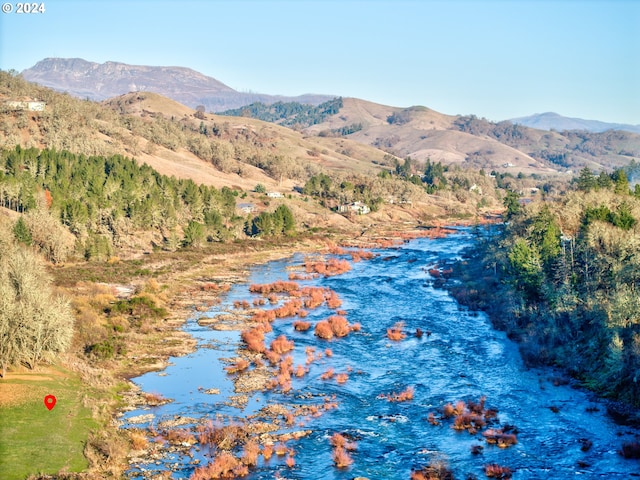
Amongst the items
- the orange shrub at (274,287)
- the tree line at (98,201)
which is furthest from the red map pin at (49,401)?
the tree line at (98,201)

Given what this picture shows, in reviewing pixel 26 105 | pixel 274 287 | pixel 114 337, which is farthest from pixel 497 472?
pixel 26 105

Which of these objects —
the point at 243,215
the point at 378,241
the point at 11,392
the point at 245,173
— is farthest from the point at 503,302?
the point at 245,173

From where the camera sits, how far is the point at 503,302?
2549 inches

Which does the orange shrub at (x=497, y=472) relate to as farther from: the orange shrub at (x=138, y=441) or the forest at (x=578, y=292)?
the orange shrub at (x=138, y=441)

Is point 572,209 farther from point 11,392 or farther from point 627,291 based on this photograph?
point 11,392

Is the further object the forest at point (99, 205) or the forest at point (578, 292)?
the forest at point (99, 205)

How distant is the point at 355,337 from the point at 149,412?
2327 centimetres

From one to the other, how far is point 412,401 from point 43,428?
22.8m

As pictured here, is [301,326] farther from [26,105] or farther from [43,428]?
[26,105]

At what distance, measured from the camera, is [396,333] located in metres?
56.0

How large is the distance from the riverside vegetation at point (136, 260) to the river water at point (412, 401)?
7.04 feet

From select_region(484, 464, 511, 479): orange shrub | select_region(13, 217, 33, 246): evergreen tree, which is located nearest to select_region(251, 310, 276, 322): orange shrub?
select_region(13, 217, 33, 246): evergreen tree

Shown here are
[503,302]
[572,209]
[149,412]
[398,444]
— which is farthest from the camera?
[572,209]

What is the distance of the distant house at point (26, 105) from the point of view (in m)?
143
